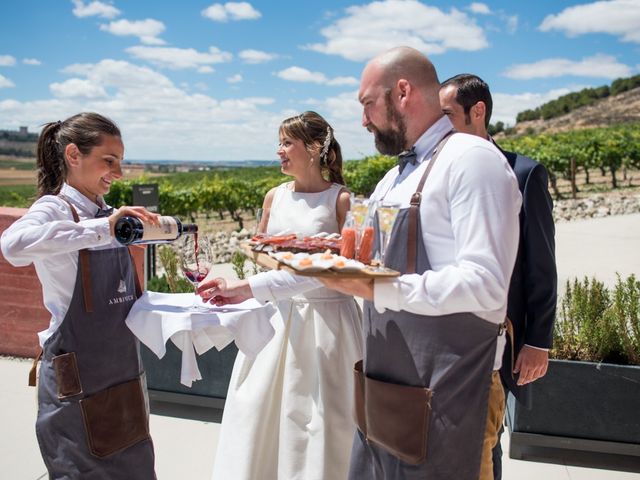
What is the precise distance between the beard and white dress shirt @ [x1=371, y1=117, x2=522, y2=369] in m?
0.19

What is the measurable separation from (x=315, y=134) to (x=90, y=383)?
1648 mm

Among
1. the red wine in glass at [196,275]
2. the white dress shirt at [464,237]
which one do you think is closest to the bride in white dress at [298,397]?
the red wine in glass at [196,275]

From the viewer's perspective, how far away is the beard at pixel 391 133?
194 centimetres

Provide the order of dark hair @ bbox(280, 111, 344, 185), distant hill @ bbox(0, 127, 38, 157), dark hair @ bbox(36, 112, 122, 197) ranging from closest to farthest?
dark hair @ bbox(36, 112, 122, 197)
dark hair @ bbox(280, 111, 344, 185)
distant hill @ bbox(0, 127, 38, 157)

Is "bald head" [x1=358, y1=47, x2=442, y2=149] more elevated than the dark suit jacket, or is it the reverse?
"bald head" [x1=358, y1=47, x2=442, y2=149]

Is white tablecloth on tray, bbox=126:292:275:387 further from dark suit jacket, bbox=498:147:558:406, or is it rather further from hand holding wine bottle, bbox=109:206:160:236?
dark suit jacket, bbox=498:147:558:406

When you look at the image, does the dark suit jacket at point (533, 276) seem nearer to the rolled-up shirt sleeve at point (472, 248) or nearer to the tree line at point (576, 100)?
the rolled-up shirt sleeve at point (472, 248)

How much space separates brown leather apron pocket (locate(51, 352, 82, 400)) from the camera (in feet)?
7.68

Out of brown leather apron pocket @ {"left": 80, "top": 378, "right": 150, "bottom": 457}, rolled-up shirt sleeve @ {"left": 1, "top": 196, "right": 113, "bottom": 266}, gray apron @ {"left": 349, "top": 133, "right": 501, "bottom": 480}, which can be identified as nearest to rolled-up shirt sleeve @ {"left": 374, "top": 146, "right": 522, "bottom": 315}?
gray apron @ {"left": 349, "top": 133, "right": 501, "bottom": 480}

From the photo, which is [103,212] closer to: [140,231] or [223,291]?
[140,231]

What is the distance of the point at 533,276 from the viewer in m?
2.46

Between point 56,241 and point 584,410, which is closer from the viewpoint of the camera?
point 56,241

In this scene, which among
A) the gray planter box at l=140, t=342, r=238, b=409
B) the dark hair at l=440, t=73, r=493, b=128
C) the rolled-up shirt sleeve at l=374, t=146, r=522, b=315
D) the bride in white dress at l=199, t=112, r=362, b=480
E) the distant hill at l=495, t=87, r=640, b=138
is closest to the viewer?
the rolled-up shirt sleeve at l=374, t=146, r=522, b=315

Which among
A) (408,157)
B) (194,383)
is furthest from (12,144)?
(408,157)
